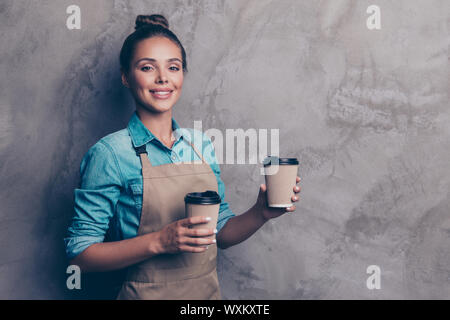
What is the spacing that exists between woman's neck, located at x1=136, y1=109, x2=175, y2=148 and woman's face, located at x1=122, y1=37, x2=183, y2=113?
0.10 feet

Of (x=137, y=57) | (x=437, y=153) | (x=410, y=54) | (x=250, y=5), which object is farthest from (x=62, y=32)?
(x=437, y=153)

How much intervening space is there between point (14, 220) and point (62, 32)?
0.84 m

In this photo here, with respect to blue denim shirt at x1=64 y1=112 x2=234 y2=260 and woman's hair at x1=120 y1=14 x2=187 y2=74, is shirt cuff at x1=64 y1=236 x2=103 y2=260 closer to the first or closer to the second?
blue denim shirt at x1=64 y1=112 x2=234 y2=260

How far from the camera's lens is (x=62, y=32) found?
170cm

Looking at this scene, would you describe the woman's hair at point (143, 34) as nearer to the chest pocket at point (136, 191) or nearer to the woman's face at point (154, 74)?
the woman's face at point (154, 74)

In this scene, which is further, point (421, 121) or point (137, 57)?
point (421, 121)

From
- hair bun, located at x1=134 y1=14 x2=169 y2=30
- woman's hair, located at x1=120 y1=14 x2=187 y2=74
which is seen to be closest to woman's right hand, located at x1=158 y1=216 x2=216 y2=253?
woman's hair, located at x1=120 y1=14 x2=187 y2=74

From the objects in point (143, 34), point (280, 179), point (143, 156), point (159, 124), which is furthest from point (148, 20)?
point (280, 179)

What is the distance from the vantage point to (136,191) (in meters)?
1.28

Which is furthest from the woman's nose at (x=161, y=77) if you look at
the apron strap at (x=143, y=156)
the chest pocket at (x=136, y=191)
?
the chest pocket at (x=136, y=191)

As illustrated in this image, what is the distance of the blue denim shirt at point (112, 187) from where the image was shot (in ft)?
4.06

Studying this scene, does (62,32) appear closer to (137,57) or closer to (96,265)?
(137,57)

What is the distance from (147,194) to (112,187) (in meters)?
0.11

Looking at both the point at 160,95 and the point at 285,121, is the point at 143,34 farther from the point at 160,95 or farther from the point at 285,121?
the point at 285,121
